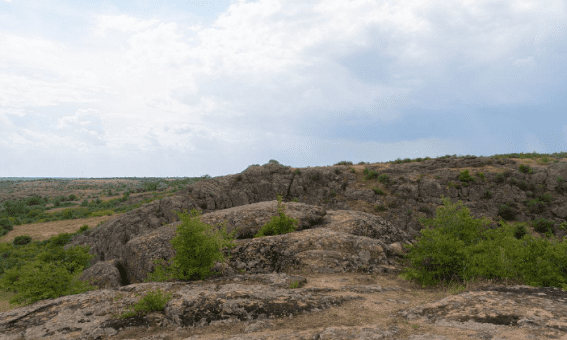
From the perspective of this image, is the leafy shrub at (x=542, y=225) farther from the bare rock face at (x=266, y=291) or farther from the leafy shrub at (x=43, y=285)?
the leafy shrub at (x=43, y=285)

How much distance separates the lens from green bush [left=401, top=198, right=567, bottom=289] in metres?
7.81

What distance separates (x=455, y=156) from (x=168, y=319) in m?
42.6

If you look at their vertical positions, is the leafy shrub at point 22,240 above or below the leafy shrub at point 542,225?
below

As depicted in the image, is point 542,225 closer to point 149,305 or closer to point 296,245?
point 296,245

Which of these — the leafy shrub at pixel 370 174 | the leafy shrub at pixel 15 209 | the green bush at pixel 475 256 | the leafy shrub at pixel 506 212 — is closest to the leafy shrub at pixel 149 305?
the green bush at pixel 475 256

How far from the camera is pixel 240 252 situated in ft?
39.2

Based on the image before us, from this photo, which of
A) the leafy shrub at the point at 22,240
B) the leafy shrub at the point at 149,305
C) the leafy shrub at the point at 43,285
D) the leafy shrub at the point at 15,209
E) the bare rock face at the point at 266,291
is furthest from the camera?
the leafy shrub at the point at 15,209

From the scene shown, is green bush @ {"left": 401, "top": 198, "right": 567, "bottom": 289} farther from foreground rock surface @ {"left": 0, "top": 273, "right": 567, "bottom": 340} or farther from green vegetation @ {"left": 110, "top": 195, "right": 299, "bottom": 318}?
green vegetation @ {"left": 110, "top": 195, "right": 299, "bottom": 318}

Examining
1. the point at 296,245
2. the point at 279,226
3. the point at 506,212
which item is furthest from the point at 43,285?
the point at 506,212

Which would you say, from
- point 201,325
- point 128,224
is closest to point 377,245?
point 201,325

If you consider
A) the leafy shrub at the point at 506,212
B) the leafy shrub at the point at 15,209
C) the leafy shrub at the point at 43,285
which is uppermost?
the leafy shrub at the point at 43,285

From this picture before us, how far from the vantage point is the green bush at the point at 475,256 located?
781 centimetres

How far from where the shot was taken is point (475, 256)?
8.93 metres

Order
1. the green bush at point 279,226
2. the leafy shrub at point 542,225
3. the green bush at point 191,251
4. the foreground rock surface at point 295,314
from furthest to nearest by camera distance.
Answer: the leafy shrub at point 542,225 → the green bush at point 279,226 → the green bush at point 191,251 → the foreground rock surface at point 295,314
